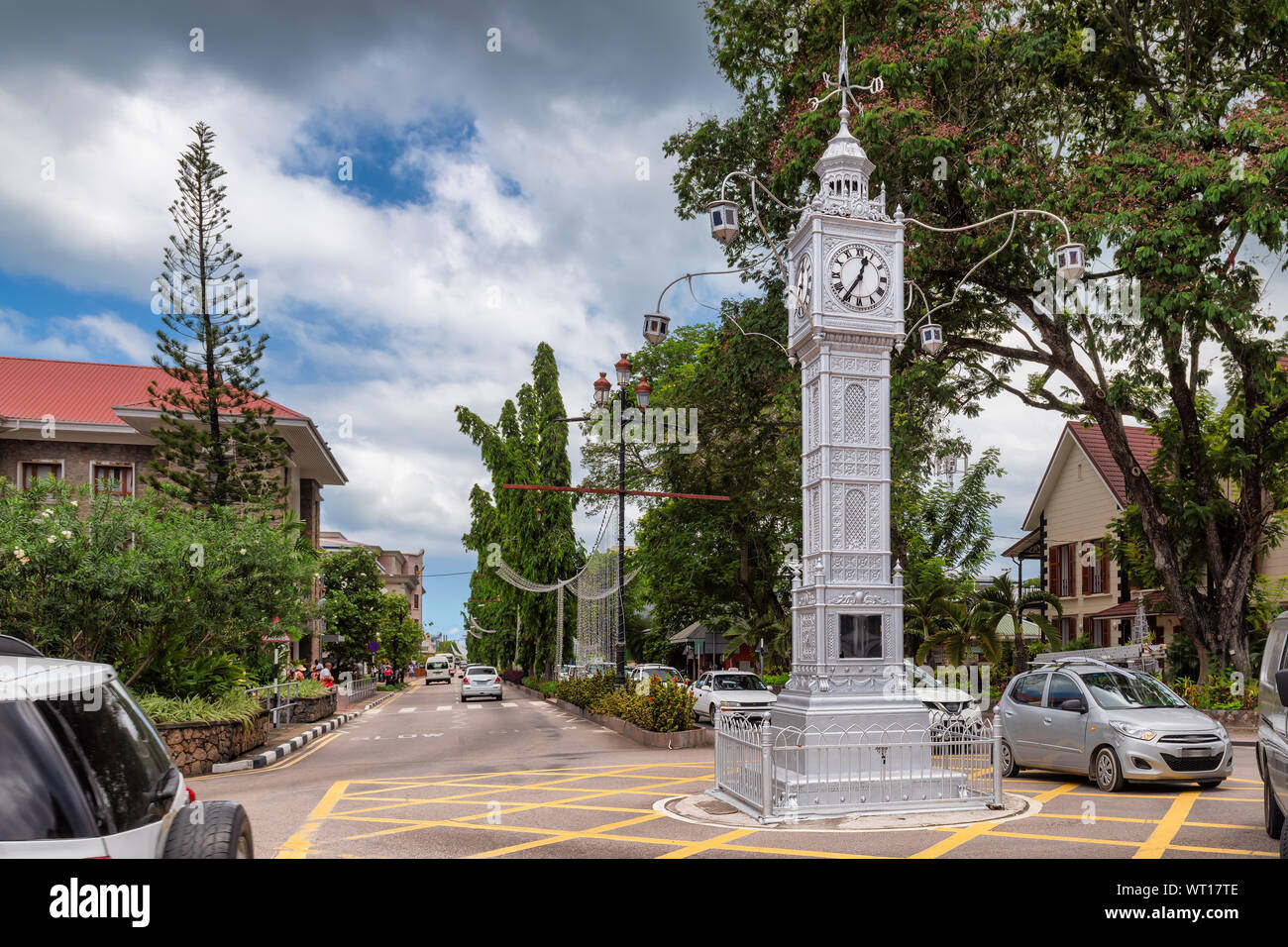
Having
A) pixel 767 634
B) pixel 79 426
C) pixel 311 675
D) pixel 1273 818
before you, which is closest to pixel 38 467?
pixel 79 426

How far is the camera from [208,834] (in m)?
4.32

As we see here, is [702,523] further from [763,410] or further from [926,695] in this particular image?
[926,695]

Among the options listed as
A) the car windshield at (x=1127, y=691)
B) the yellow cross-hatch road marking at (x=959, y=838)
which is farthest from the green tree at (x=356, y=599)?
the yellow cross-hatch road marking at (x=959, y=838)

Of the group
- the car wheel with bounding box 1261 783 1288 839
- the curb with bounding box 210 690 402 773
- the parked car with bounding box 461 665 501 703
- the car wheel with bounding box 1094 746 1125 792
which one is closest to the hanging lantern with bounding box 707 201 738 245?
the car wheel with bounding box 1094 746 1125 792

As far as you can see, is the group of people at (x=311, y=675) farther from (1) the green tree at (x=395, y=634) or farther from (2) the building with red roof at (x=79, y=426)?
(1) the green tree at (x=395, y=634)

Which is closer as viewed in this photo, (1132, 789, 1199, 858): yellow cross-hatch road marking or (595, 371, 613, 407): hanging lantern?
(1132, 789, 1199, 858): yellow cross-hatch road marking

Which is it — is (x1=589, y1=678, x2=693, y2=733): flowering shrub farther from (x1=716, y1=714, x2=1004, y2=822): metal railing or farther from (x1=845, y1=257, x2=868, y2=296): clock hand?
(x1=845, y1=257, x2=868, y2=296): clock hand

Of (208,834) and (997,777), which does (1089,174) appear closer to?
(997,777)

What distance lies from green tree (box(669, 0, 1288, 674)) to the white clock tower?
265 inches

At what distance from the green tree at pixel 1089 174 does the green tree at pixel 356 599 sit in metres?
39.0

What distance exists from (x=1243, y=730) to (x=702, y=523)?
69.7 feet

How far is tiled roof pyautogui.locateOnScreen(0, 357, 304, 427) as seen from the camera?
133 feet
